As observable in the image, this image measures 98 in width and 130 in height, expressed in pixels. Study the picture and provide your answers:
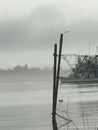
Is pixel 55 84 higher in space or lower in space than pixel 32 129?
higher

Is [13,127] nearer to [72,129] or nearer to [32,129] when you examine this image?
[32,129]

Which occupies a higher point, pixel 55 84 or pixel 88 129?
pixel 55 84

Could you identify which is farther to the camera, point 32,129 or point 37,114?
point 37,114

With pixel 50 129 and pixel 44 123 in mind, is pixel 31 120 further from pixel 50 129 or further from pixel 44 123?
pixel 50 129

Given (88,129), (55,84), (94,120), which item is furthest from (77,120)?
(55,84)

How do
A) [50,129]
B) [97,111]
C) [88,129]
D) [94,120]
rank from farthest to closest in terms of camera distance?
[97,111] → [94,120] → [50,129] → [88,129]

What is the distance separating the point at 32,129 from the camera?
57250 mm

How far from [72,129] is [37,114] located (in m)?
27.6

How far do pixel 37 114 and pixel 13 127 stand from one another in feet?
60.0

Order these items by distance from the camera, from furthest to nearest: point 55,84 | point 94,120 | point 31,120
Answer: point 31,120 → point 94,120 → point 55,84

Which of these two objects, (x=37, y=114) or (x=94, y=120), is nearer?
(x=94, y=120)

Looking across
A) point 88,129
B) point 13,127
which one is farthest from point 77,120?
point 88,129

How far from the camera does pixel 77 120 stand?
62656 millimetres

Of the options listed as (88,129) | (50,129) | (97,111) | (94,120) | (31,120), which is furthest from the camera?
(97,111)
